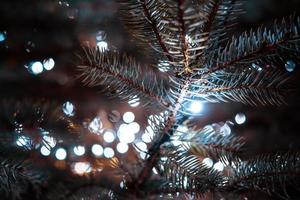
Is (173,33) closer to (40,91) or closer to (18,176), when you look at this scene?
(18,176)

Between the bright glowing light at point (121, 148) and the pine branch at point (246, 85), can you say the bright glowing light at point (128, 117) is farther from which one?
the pine branch at point (246, 85)

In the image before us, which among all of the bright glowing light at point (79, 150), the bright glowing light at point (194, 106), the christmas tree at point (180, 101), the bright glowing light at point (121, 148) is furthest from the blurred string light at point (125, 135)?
the bright glowing light at point (194, 106)

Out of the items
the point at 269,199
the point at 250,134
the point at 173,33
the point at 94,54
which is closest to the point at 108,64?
the point at 94,54

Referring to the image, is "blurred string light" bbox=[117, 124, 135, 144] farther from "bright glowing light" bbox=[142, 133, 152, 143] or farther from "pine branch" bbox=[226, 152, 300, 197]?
"pine branch" bbox=[226, 152, 300, 197]

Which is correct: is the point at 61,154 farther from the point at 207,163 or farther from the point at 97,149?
the point at 207,163

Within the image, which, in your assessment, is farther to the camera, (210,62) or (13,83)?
(13,83)

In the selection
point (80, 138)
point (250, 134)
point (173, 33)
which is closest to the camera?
point (173, 33)
